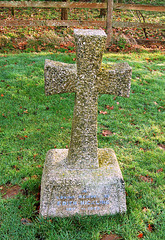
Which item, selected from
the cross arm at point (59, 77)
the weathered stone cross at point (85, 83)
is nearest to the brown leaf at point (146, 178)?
the weathered stone cross at point (85, 83)

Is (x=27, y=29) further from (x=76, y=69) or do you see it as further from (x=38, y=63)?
(x=76, y=69)

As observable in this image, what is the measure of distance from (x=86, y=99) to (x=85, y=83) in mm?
200

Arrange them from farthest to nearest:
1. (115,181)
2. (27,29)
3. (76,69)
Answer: (27,29) → (115,181) → (76,69)

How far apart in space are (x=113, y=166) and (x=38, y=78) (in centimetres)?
395

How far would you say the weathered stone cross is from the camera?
8.71 ft

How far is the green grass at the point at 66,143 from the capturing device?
296 cm

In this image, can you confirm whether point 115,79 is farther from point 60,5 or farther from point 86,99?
point 60,5

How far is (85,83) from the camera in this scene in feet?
9.32

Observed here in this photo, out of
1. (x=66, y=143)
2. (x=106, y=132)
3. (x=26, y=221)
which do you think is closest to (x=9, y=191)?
(x=26, y=221)

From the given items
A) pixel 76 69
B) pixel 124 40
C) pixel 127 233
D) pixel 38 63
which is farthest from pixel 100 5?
pixel 127 233

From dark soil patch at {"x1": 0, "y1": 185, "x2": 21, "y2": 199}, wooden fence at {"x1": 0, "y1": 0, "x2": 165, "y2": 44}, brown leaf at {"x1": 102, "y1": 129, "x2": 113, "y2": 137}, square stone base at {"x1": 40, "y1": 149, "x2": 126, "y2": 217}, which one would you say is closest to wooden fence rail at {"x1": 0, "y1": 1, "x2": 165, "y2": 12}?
wooden fence at {"x1": 0, "y1": 0, "x2": 165, "y2": 44}

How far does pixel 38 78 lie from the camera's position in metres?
6.43

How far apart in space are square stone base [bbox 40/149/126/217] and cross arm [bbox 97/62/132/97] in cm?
109

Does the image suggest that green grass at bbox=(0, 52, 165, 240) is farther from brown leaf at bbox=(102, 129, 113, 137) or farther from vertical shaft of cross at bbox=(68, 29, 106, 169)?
vertical shaft of cross at bbox=(68, 29, 106, 169)
